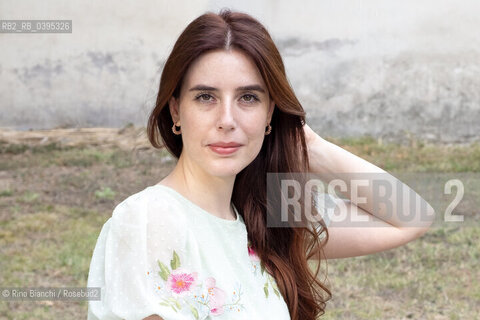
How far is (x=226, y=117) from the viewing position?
153 centimetres

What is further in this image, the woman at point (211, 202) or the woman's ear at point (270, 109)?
the woman's ear at point (270, 109)

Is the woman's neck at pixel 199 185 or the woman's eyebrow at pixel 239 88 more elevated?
the woman's eyebrow at pixel 239 88

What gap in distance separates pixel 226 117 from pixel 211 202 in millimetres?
263

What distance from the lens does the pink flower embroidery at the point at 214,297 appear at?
1.54 meters

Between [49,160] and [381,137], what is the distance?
277 cm

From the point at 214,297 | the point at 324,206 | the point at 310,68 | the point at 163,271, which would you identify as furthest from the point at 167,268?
the point at 310,68

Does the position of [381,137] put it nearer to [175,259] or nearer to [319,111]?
[319,111]

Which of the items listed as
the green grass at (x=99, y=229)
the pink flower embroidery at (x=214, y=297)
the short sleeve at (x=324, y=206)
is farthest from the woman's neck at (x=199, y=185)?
the green grass at (x=99, y=229)
